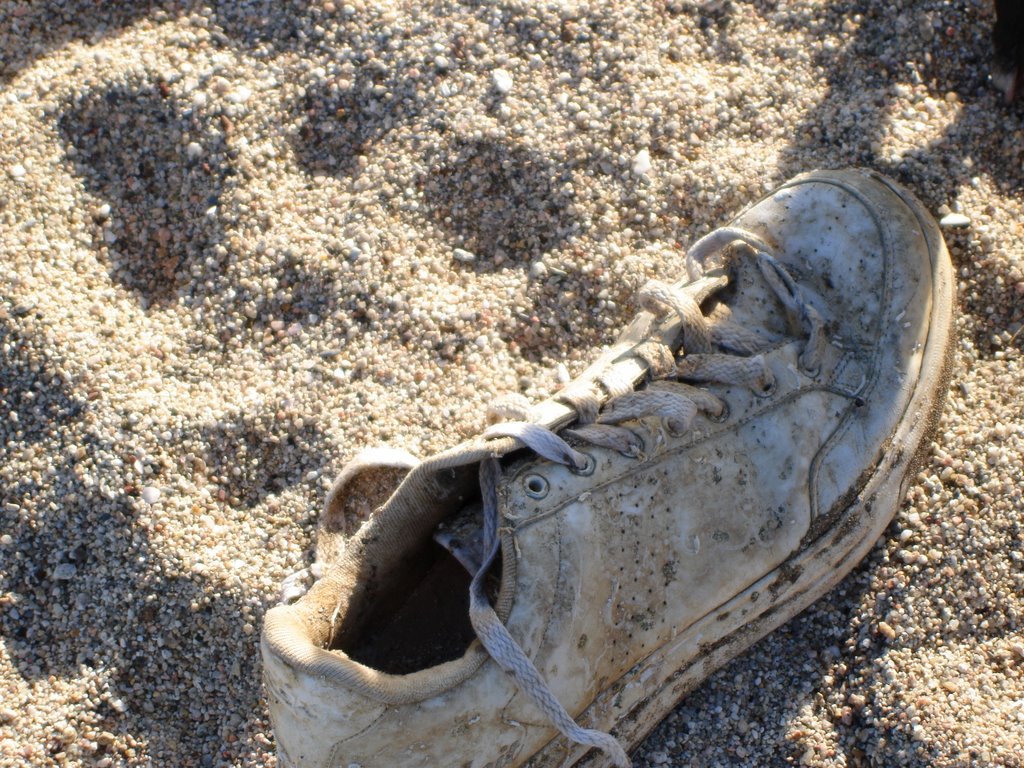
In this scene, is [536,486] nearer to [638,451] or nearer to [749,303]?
[638,451]

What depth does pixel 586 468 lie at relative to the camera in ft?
4.91

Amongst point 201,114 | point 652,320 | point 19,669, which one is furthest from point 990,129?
point 19,669

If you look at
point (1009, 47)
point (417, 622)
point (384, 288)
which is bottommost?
point (417, 622)

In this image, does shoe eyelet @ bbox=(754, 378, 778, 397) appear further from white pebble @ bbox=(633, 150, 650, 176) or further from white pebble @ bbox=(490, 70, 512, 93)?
white pebble @ bbox=(490, 70, 512, 93)

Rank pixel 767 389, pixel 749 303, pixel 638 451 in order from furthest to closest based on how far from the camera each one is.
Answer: pixel 749 303 → pixel 767 389 → pixel 638 451

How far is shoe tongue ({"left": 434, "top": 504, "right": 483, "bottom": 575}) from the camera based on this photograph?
148cm

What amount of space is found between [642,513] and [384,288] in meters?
0.76

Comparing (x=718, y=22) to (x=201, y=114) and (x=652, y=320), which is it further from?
(x=201, y=114)

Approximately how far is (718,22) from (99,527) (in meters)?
1.70

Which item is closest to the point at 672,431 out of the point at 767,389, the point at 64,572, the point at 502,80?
the point at 767,389

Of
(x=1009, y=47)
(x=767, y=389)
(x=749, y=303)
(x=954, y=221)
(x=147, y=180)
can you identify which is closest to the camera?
(x=767, y=389)

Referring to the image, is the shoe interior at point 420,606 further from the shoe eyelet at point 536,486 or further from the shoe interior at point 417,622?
the shoe eyelet at point 536,486

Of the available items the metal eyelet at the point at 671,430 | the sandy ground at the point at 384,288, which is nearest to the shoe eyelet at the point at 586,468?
the metal eyelet at the point at 671,430

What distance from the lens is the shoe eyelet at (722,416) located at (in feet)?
5.34
